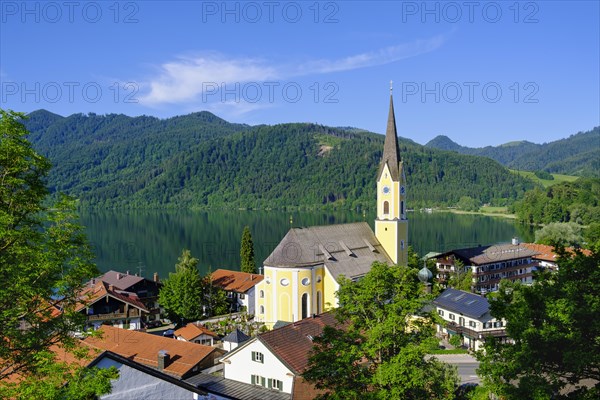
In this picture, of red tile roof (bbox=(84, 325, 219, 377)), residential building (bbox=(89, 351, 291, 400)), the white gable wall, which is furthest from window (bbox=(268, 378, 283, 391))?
red tile roof (bbox=(84, 325, 219, 377))

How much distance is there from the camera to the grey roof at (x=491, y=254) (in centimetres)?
6106

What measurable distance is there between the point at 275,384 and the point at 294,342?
93.3 inches

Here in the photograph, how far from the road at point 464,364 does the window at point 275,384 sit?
1196cm

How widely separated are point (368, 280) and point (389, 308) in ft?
3.55

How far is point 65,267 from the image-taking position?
1109cm

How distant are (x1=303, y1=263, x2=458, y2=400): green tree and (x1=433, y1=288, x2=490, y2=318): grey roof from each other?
2568 centimetres

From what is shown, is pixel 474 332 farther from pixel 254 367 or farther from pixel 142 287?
pixel 142 287

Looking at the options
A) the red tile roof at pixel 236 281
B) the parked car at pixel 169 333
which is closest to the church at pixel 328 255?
the parked car at pixel 169 333

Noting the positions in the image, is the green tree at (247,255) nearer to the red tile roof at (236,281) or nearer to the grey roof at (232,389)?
the red tile roof at (236,281)

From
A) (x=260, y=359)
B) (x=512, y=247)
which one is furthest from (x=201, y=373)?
(x=512, y=247)

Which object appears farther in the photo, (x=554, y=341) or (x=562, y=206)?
(x=562, y=206)

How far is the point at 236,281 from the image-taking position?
5378cm

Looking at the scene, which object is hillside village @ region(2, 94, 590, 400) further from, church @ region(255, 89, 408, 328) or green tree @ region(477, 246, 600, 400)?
green tree @ region(477, 246, 600, 400)

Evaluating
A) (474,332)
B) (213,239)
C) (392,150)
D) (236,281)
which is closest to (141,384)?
(474,332)
